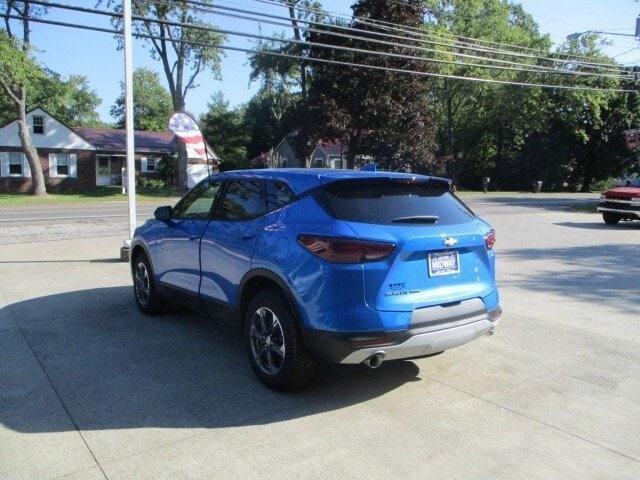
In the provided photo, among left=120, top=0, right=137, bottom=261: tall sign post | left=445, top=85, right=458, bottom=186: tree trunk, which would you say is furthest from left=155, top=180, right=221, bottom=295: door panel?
left=445, top=85, right=458, bottom=186: tree trunk

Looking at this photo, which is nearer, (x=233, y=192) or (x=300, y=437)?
(x=300, y=437)

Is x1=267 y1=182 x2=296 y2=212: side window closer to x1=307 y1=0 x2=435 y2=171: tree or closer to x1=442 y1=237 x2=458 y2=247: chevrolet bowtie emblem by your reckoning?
x1=442 y1=237 x2=458 y2=247: chevrolet bowtie emblem

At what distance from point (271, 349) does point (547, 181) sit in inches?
1926

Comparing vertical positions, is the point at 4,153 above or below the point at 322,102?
below

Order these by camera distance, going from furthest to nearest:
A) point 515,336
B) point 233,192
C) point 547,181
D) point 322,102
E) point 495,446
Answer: point 547,181 < point 322,102 < point 515,336 < point 233,192 < point 495,446

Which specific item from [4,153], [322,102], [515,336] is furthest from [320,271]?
[4,153]

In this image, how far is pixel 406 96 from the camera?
34094 millimetres

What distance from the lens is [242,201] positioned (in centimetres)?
483

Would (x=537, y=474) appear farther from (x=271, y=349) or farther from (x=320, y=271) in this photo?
(x=271, y=349)

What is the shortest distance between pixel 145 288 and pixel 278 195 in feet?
9.33

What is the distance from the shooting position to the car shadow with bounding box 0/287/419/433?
386 cm

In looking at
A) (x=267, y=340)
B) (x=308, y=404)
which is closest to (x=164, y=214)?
(x=267, y=340)

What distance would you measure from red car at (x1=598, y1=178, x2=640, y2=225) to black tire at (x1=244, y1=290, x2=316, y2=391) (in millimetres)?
16324

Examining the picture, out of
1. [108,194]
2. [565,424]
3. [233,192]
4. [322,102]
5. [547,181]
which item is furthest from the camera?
[547,181]
